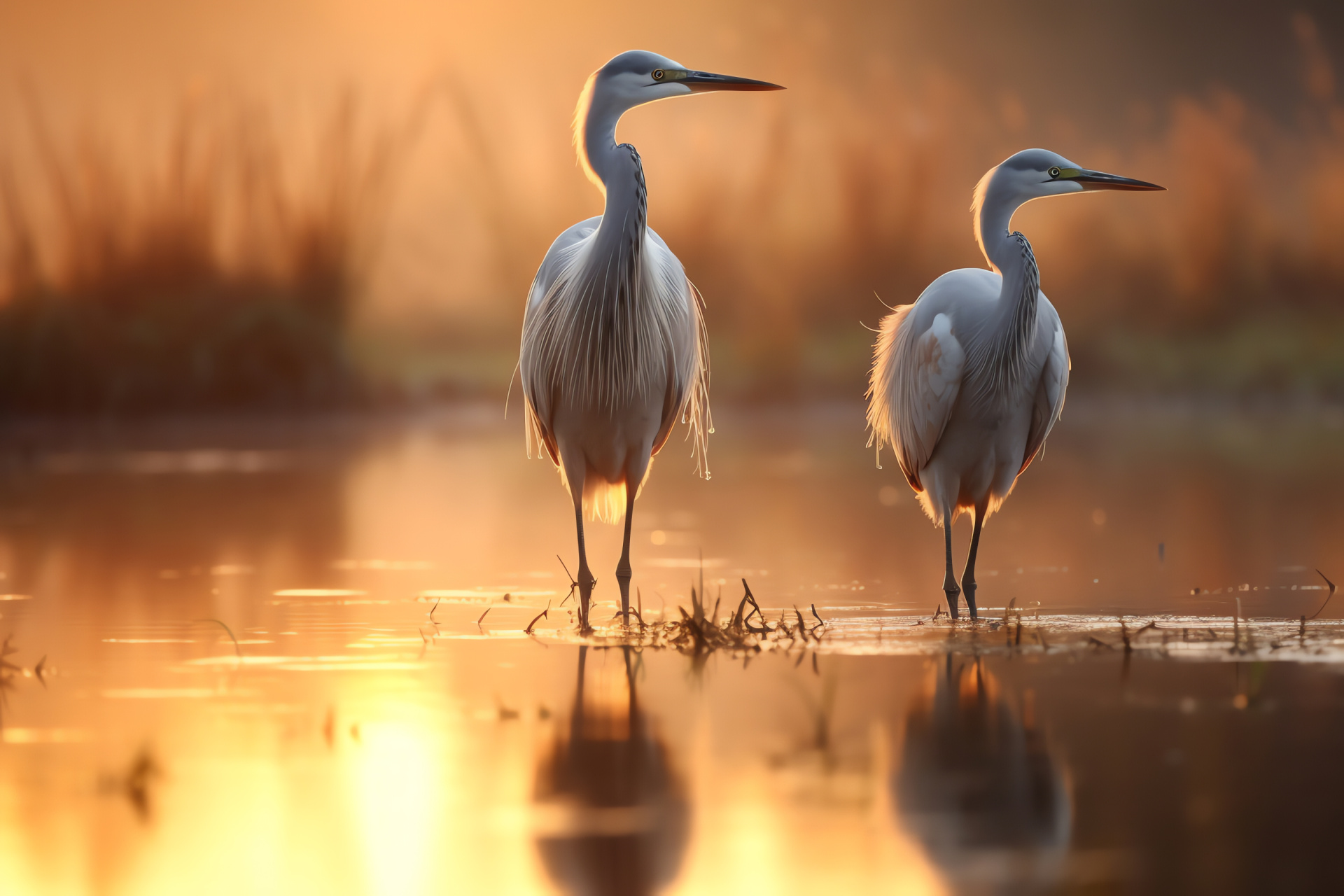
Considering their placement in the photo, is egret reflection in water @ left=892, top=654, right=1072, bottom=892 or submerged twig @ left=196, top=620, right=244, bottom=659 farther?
submerged twig @ left=196, top=620, right=244, bottom=659

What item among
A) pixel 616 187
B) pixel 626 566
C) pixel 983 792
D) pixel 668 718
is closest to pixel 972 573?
pixel 626 566

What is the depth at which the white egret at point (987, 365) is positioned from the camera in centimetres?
604

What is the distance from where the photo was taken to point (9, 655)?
15.9 ft

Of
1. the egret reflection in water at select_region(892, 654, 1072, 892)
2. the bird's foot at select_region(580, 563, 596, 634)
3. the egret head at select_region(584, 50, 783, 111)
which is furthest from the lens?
the egret head at select_region(584, 50, 783, 111)

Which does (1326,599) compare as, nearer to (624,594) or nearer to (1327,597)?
(1327,597)

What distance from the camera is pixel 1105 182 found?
626cm

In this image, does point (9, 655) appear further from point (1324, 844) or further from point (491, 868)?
point (1324, 844)

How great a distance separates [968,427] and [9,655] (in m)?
3.87

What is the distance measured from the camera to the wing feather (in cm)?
612

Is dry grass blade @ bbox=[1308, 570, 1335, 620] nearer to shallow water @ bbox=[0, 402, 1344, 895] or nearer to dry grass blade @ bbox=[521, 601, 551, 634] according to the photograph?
shallow water @ bbox=[0, 402, 1344, 895]

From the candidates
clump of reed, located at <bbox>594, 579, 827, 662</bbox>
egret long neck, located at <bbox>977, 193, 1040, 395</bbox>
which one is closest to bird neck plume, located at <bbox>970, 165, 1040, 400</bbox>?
egret long neck, located at <bbox>977, 193, 1040, 395</bbox>

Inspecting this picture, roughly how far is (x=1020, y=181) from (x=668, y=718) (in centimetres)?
336

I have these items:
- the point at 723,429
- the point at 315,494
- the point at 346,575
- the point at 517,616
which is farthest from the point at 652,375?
the point at 723,429

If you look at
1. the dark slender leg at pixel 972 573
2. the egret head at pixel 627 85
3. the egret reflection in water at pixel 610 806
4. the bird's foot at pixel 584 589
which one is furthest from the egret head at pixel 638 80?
the egret reflection in water at pixel 610 806
